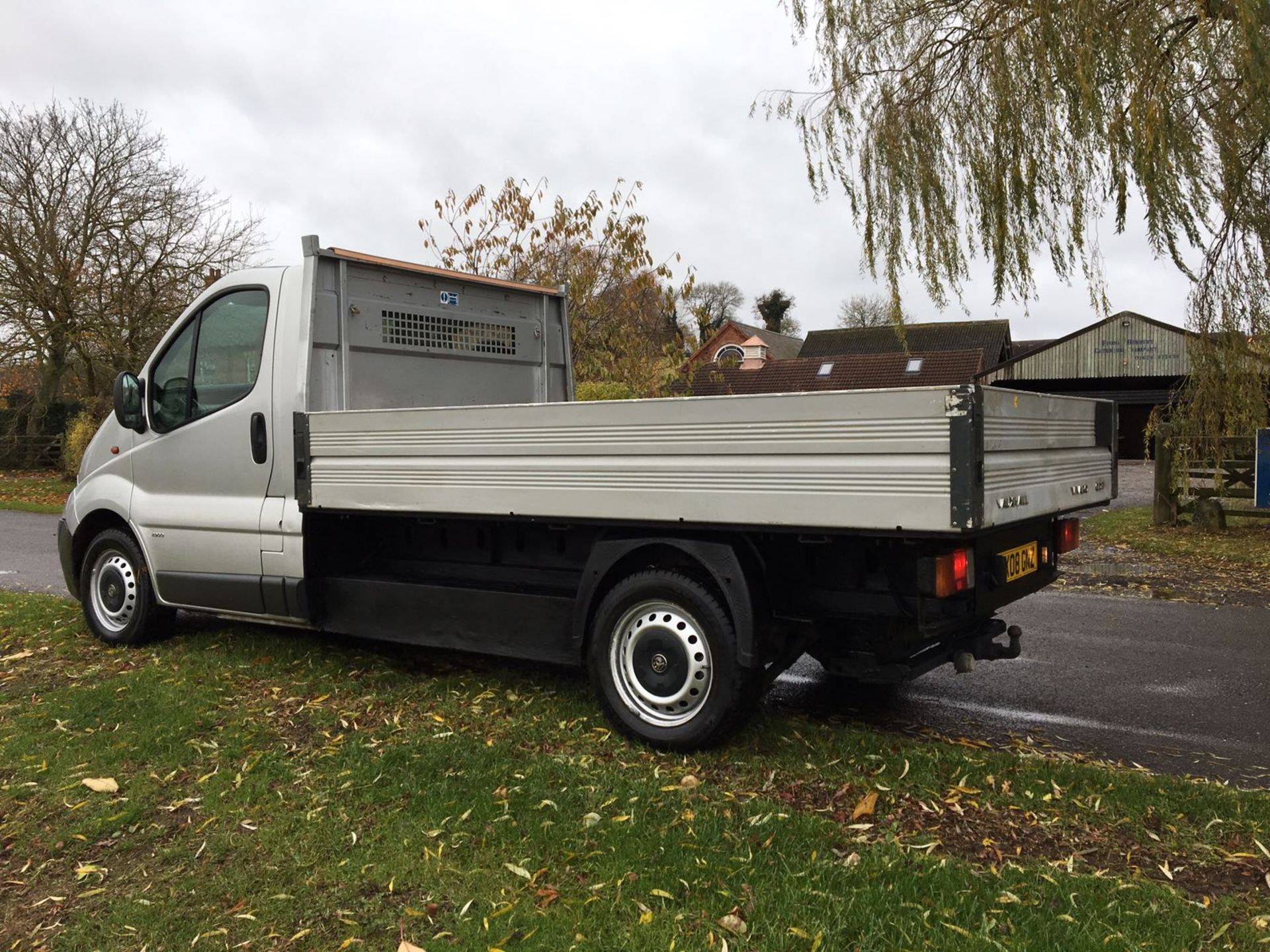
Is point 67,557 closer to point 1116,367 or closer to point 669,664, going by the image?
point 669,664

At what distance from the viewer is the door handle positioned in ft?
18.6

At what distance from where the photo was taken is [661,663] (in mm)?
4441

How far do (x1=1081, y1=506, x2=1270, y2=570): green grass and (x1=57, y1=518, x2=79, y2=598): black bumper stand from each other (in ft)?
34.2

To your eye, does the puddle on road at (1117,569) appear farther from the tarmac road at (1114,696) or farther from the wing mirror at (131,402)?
the wing mirror at (131,402)

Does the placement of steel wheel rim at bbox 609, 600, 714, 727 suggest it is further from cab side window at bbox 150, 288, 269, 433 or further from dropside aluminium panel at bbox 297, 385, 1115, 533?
cab side window at bbox 150, 288, 269, 433

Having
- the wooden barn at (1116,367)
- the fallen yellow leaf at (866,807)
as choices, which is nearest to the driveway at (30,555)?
the fallen yellow leaf at (866,807)

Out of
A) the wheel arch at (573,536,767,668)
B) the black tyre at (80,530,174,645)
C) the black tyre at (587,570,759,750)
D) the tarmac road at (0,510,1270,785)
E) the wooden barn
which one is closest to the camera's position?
the wheel arch at (573,536,767,668)

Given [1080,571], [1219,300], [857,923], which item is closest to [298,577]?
[857,923]

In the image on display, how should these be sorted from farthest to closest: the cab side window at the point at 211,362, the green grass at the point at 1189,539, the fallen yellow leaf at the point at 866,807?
1. the green grass at the point at 1189,539
2. the cab side window at the point at 211,362
3. the fallen yellow leaf at the point at 866,807

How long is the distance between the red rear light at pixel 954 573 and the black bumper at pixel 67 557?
5.81 m

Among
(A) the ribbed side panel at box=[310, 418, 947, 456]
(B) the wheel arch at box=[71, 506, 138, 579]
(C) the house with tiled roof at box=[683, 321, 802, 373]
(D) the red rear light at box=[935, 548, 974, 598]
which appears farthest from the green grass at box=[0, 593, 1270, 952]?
(C) the house with tiled roof at box=[683, 321, 802, 373]

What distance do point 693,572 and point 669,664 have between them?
1.41 feet

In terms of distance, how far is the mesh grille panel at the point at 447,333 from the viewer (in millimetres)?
6102

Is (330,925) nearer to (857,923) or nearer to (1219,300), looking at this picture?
(857,923)
